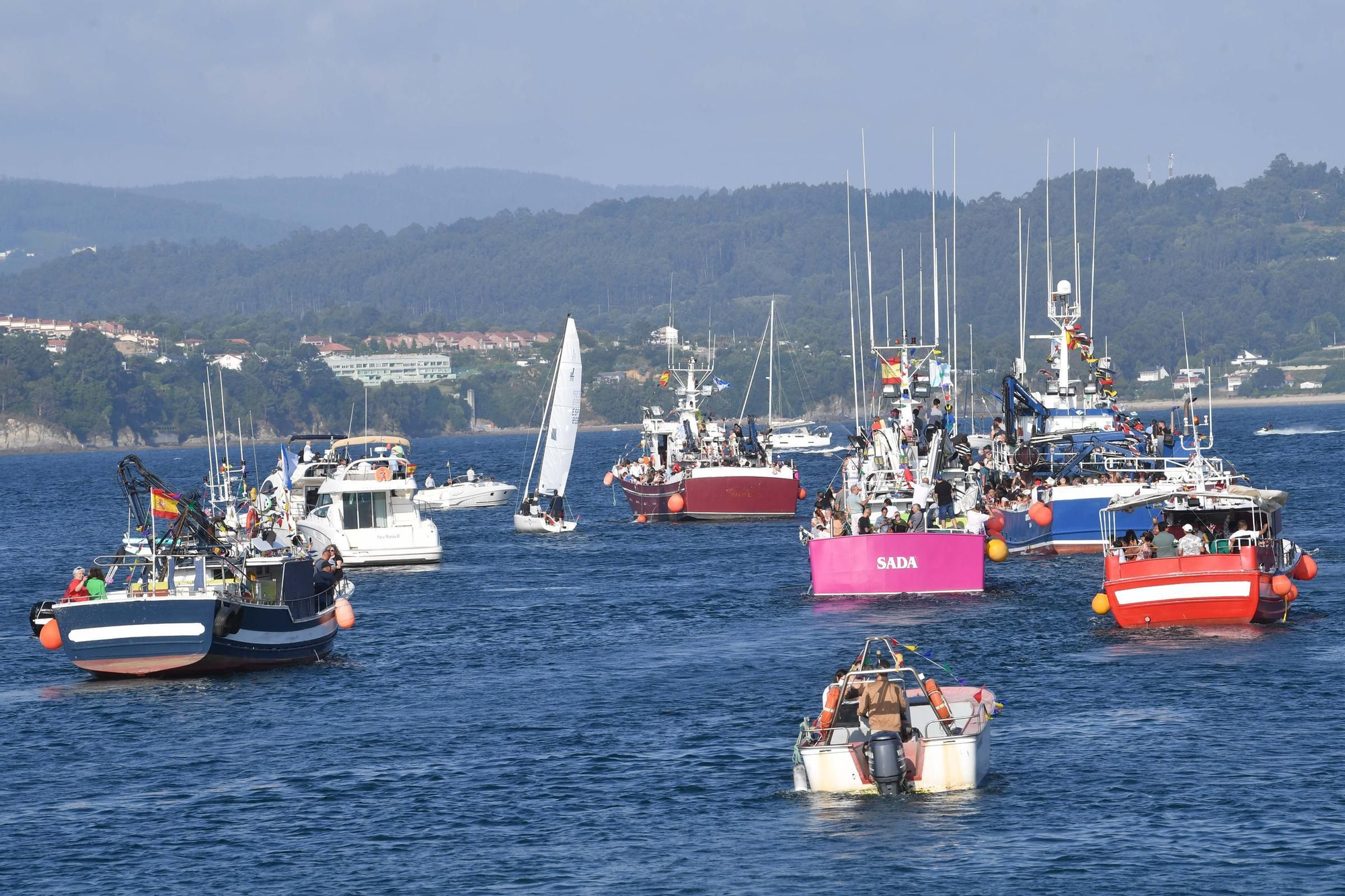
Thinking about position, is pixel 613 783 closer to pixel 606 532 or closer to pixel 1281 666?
pixel 1281 666

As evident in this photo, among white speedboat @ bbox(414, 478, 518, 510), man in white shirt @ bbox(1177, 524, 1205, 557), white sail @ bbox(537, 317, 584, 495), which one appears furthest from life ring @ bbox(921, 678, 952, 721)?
white speedboat @ bbox(414, 478, 518, 510)

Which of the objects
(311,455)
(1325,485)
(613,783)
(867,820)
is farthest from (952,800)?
(1325,485)

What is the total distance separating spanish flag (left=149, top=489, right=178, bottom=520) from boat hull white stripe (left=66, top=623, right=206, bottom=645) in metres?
4.53

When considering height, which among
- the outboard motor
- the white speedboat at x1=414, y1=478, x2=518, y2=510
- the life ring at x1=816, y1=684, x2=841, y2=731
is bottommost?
the outboard motor

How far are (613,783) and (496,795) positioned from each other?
239 centimetres

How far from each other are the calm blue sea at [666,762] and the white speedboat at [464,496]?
70337 mm

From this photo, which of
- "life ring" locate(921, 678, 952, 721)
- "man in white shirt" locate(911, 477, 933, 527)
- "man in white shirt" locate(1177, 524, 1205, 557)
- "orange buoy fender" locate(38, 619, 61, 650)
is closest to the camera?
"life ring" locate(921, 678, 952, 721)

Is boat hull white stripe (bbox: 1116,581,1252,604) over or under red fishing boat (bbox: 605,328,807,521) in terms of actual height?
under

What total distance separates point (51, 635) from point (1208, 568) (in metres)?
31.4

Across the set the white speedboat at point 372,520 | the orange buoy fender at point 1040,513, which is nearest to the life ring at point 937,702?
the orange buoy fender at point 1040,513

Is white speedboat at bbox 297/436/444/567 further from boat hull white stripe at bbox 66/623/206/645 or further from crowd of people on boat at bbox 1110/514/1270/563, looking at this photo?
crowd of people on boat at bbox 1110/514/1270/563

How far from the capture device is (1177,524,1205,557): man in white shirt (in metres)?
51.7

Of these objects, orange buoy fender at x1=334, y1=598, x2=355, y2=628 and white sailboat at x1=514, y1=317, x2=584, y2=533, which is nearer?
orange buoy fender at x1=334, y1=598, x2=355, y2=628

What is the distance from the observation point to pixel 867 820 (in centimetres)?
3303
